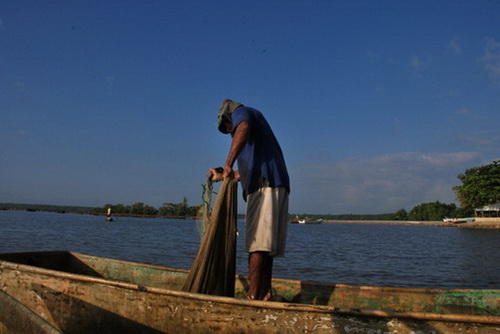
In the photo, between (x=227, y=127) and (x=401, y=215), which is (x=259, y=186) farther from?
(x=401, y=215)

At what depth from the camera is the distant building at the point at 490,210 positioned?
2259 inches

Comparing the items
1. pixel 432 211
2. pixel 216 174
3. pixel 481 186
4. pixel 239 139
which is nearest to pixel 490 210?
pixel 481 186

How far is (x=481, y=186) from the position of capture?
186ft

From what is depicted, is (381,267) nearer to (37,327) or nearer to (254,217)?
(254,217)

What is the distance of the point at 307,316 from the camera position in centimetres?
293

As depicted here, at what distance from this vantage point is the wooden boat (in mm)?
2729

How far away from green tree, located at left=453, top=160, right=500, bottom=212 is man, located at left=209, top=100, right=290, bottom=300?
6159 centimetres

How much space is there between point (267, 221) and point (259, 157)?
26.8 inches

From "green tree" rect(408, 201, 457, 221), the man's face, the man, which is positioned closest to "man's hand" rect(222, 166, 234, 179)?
the man

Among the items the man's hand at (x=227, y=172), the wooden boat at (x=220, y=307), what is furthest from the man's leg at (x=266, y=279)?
the man's hand at (x=227, y=172)

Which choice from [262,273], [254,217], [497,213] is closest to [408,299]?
[262,273]

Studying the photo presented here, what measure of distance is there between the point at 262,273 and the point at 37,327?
2.04 meters

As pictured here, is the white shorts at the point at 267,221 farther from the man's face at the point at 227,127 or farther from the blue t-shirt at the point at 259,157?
the man's face at the point at 227,127

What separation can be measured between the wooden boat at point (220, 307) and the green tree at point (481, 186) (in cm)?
6020
